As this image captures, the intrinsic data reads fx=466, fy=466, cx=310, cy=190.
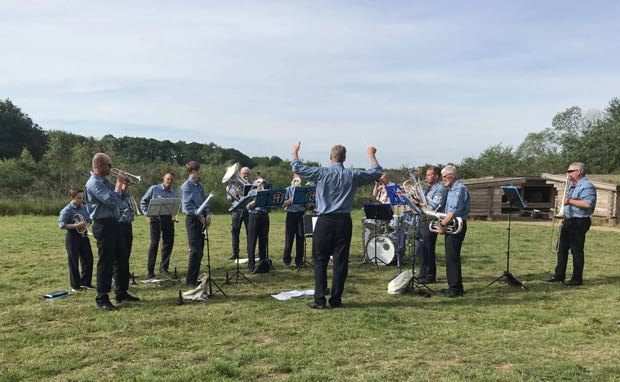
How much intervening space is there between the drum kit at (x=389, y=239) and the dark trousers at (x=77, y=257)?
5.77 meters

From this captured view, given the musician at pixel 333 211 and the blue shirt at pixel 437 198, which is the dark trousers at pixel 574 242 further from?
the musician at pixel 333 211

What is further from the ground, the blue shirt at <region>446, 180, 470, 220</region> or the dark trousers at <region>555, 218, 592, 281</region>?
A: the blue shirt at <region>446, 180, 470, 220</region>

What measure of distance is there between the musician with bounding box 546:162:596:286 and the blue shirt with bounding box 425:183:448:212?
2.16m

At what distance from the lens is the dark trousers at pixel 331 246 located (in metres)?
6.61

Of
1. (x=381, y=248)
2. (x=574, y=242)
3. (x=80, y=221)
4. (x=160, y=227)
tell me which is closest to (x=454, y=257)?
(x=574, y=242)

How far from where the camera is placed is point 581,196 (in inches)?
322

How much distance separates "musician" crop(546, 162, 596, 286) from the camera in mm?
8125

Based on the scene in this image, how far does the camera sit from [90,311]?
261 inches

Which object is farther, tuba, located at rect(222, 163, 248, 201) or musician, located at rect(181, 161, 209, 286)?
tuba, located at rect(222, 163, 248, 201)

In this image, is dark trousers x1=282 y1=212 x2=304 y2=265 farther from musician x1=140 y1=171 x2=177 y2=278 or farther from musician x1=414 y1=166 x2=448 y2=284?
musician x1=414 y1=166 x2=448 y2=284

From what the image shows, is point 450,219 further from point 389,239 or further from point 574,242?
point 389,239

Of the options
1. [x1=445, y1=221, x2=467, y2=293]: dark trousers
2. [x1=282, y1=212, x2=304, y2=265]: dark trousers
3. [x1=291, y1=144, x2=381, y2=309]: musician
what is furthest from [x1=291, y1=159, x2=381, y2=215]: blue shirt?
[x1=282, y1=212, x2=304, y2=265]: dark trousers

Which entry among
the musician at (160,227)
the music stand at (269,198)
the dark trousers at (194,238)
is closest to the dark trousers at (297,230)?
the music stand at (269,198)

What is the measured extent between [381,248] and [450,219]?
3.33m
